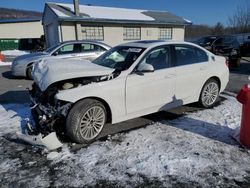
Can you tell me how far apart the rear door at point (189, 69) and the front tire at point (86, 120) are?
1.78 m

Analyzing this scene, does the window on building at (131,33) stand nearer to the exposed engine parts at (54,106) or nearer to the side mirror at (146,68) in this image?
the side mirror at (146,68)

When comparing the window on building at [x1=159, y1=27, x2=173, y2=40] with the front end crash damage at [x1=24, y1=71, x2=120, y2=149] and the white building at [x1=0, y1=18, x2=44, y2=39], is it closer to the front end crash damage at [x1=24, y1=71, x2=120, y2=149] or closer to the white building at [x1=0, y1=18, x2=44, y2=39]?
the front end crash damage at [x1=24, y1=71, x2=120, y2=149]

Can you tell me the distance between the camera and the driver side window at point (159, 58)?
4531mm

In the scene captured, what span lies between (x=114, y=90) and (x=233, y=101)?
3751mm

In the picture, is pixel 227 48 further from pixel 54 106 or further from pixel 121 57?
pixel 54 106

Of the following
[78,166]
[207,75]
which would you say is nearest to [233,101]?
[207,75]

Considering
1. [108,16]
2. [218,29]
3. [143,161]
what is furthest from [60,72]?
[218,29]

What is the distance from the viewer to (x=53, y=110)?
3.77 m

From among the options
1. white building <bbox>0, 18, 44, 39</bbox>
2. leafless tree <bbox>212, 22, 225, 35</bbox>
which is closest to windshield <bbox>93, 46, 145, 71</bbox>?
white building <bbox>0, 18, 44, 39</bbox>

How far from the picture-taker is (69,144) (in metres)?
3.96

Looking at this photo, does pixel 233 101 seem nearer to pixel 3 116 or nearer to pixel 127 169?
pixel 127 169

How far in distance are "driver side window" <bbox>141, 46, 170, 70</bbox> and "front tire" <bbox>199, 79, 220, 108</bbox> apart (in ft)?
4.33

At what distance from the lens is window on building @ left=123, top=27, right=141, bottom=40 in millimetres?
20562

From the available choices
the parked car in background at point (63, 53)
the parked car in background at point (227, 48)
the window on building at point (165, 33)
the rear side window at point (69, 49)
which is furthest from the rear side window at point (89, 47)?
the window on building at point (165, 33)
